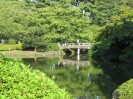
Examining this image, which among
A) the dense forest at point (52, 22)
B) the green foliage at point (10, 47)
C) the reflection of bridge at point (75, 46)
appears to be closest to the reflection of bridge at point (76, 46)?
the reflection of bridge at point (75, 46)

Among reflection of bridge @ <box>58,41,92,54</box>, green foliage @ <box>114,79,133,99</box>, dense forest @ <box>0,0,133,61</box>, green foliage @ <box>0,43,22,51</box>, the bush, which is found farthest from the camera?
reflection of bridge @ <box>58,41,92,54</box>

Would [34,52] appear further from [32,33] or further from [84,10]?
[84,10]

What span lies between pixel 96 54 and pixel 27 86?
1687 inches

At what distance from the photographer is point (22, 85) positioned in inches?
168

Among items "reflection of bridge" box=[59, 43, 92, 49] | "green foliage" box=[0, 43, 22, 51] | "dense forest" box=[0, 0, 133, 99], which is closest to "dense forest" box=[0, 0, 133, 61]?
"dense forest" box=[0, 0, 133, 99]

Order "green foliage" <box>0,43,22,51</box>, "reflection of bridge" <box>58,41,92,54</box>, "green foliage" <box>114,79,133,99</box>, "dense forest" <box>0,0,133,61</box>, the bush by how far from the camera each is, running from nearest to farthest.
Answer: the bush
"green foliage" <box>114,79,133,99</box>
"green foliage" <box>0,43,22,51</box>
"dense forest" <box>0,0,133,61</box>
"reflection of bridge" <box>58,41,92,54</box>

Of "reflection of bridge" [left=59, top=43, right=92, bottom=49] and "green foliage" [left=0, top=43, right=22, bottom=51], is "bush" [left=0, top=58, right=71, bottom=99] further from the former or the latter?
"reflection of bridge" [left=59, top=43, right=92, bottom=49]

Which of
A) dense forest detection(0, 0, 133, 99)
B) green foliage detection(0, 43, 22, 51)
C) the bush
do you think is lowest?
green foliage detection(0, 43, 22, 51)

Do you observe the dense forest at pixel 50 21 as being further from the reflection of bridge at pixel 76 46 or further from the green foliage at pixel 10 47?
the reflection of bridge at pixel 76 46

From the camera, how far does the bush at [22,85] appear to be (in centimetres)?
413

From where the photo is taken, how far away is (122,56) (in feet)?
121

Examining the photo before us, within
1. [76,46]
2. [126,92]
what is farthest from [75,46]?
[126,92]

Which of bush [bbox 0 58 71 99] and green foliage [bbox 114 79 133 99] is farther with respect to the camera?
green foliage [bbox 114 79 133 99]

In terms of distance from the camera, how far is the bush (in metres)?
4.13
